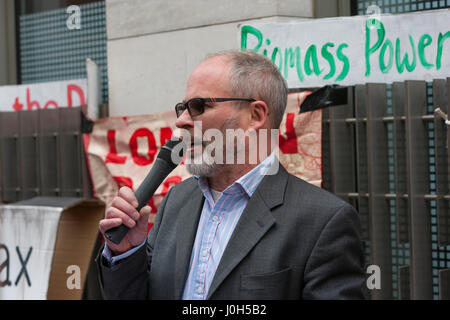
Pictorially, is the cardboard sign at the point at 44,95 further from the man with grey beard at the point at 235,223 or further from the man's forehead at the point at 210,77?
the man's forehead at the point at 210,77

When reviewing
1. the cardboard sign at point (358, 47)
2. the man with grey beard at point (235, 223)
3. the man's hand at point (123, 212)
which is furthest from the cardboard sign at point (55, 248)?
the man's hand at point (123, 212)

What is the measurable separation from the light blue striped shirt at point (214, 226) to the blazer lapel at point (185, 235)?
2 cm

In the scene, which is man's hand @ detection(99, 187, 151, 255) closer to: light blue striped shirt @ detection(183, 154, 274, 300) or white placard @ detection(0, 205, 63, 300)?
light blue striped shirt @ detection(183, 154, 274, 300)

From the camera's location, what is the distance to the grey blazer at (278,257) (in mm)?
2199

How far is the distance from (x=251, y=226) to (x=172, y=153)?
0.37m

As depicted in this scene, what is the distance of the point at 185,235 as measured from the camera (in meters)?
2.45

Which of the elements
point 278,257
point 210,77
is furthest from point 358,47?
point 278,257

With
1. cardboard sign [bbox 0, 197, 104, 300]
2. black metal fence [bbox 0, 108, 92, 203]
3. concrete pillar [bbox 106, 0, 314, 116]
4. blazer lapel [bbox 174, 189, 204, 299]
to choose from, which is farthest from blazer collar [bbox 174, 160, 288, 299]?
black metal fence [bbox 0, 108, 92, 203]

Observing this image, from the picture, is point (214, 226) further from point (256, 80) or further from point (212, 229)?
point (256, 80)

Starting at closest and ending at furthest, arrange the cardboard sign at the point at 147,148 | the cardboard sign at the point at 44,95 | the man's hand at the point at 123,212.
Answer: the man's hand at the point at 123,212
the cardboard sign at the point at 147,148
the cardboard sign at the point at 44,95

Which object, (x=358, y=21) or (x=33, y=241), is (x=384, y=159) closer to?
(x=358, y=21)
